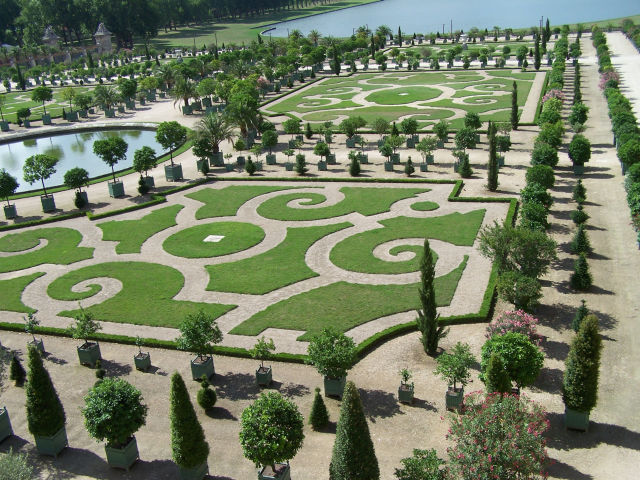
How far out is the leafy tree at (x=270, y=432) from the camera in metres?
22.0

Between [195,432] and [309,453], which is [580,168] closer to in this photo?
[309,453]

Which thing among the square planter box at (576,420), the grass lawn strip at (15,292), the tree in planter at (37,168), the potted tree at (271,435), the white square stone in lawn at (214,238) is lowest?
the square planter box at (576,420)

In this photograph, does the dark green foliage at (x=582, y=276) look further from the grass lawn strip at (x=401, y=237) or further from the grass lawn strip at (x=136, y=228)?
the grass lawn strip at (x=136, y=228)

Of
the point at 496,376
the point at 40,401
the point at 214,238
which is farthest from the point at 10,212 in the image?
the point at 496,376

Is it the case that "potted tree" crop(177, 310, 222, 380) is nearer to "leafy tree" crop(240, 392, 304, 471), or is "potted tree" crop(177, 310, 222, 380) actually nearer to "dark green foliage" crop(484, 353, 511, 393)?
"leafy tree" crop(240, 392, 304, 471)

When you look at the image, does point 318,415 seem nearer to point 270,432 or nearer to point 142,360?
point 270,432

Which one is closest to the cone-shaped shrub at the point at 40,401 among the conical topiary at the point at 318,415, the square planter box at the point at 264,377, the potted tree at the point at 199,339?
the potted tree at the point at 199,339

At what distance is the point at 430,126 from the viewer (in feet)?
250

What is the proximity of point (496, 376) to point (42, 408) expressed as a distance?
1791 centimetres

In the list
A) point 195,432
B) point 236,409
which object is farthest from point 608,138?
point 195,432

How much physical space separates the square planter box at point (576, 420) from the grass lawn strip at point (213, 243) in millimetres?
25647

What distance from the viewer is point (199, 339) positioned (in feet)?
97.1

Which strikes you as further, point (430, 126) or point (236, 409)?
point (430, 126)

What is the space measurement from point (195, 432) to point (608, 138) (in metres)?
59.3
